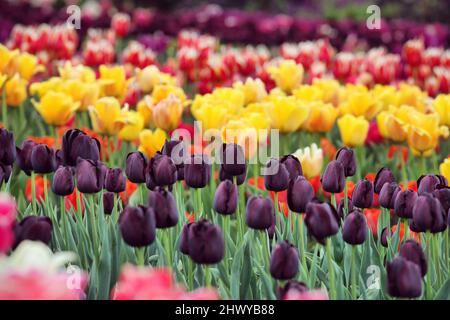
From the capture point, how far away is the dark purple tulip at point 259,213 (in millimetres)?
1925

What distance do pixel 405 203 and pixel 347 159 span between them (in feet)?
1.19

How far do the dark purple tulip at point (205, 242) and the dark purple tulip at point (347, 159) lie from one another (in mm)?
852

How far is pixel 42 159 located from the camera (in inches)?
91.4

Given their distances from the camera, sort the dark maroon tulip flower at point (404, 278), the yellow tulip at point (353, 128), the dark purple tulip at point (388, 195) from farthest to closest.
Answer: the yellow tulip at point (353, 128) < the dark purple tulip at point (388, 195) < the dark maroon tulip flower at point (404, 278)

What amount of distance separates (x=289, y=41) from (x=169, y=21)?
1434 millimetres

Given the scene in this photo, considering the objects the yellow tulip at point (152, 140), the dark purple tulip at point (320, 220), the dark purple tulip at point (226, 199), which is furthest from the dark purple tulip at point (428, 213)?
the yellow tulip at point (152, 140)

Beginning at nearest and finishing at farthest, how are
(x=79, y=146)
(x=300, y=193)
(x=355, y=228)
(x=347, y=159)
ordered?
(x=355, y=228), (x=300, y=193), (x=79, y=146), (x=347, y=159)

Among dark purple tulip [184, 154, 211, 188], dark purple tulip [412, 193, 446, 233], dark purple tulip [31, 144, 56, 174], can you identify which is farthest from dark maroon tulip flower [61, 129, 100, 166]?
dark purple tulip [412, 193, 446, 233]

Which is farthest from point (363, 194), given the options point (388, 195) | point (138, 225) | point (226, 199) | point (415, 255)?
point (138, 225)

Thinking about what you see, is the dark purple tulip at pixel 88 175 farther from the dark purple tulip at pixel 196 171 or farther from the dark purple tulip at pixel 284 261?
the dark purple tulip at pixel 284 261

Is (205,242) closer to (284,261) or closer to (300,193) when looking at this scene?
(284,261)

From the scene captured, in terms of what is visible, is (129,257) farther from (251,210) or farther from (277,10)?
(277,10)

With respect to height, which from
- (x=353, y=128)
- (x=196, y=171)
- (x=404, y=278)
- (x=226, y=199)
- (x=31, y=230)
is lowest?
(x=404, y=278)

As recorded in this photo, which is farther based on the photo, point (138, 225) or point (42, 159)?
point (42, 159)
